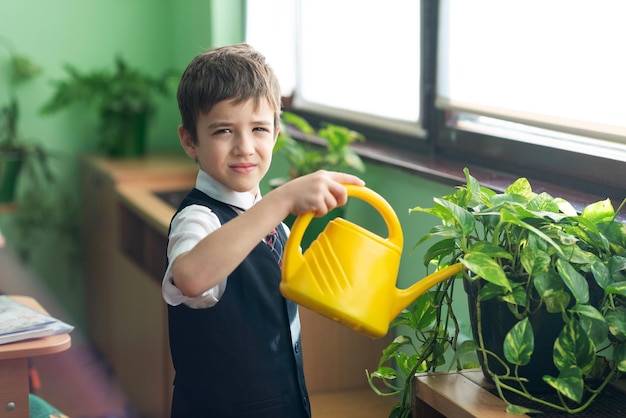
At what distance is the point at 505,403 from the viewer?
1.28 meters

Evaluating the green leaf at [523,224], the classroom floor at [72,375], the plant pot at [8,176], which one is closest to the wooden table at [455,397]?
the green leaf at [523,224]

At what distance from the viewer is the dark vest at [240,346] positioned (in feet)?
Result: 4.51

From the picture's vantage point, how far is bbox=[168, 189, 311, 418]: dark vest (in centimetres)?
137

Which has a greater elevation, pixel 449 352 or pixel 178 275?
pixel 178 275

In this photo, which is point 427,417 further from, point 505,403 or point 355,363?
point 355,363

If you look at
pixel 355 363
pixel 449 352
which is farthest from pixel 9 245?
pixel 449 352

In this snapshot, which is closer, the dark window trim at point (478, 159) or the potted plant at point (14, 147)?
the dark window trim at point (478, 159)

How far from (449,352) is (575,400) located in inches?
32.2

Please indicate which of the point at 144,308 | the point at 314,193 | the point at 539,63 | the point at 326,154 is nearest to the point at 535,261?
the point at 314,193

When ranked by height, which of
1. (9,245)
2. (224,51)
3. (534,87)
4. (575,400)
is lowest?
(9,245)

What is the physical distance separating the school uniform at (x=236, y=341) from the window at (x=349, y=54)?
1.12 m

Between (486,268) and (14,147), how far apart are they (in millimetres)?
2950

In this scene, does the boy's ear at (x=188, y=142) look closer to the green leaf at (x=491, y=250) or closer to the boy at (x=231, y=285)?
the boy at (x=231, y=285)

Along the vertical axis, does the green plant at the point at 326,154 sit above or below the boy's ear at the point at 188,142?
below
